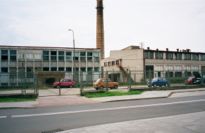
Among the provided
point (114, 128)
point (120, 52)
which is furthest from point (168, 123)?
point (120, 52)

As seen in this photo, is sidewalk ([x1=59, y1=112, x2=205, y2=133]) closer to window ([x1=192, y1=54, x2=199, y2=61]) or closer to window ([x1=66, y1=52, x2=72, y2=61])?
window ([x1=66, y1=52, x2=72, y2=61])

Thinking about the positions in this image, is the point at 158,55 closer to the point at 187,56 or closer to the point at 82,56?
the point at 187,56

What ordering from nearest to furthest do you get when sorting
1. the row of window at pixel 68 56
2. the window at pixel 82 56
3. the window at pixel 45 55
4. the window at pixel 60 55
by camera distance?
the window at pixel 45 55 → the row of window at pixel 68 56 → the window at pixel 60 55 → the window at pixel 82 56

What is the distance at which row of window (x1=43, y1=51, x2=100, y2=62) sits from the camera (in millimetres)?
49906

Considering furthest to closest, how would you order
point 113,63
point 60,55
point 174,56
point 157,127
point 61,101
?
point 113,63
point 174,56
point 60,55
point 61,101
point 157,127

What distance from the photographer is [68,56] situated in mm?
51375

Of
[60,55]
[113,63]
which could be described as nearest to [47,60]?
[60,55]

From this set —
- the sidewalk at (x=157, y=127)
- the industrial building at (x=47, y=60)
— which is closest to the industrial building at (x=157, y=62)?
the industrial building at (x=47, y=60)

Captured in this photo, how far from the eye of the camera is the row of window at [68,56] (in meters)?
49.9

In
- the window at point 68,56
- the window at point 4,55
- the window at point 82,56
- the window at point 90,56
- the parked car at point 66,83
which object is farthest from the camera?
the window at point 90,56

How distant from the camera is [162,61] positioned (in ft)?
202

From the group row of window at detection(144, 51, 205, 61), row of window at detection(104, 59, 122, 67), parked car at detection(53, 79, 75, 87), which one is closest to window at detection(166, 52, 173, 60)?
row of window at detection(144, 51, 205, 61)

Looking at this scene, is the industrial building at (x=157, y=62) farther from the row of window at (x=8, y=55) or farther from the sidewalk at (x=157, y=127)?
the sidewalk at (x=157, y=127)

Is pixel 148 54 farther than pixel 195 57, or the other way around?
pixel 195 57
